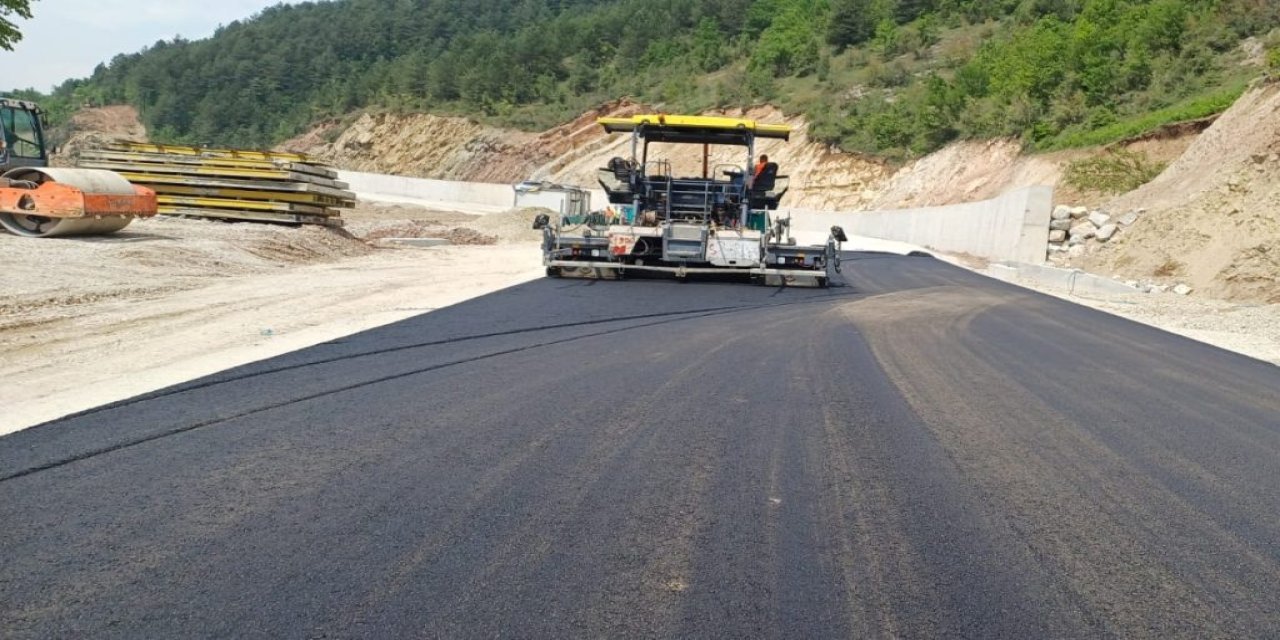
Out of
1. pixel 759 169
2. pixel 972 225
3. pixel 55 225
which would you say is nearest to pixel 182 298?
pixel 55 225

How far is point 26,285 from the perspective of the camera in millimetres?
11008

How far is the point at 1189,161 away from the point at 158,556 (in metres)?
23.1

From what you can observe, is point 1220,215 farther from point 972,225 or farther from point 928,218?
point 928,218

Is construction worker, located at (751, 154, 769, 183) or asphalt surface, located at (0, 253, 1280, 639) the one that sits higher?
construction worker, located at (751, 154, 769, 183)

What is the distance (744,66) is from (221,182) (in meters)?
52.1

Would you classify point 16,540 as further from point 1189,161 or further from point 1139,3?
point 1139,3

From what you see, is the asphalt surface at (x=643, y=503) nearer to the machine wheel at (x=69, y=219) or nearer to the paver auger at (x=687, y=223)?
the paver auger at (x=687, y=223)

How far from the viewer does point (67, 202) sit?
14.9 m

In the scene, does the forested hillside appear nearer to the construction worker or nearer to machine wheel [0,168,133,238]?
the construction worker

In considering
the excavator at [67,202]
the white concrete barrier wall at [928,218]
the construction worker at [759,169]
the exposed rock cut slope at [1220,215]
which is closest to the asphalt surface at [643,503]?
the construction worker at [759,169]

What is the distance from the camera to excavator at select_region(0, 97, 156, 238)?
1495cm

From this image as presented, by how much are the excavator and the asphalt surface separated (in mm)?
9734

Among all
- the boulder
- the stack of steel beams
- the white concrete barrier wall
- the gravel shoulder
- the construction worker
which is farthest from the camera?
the white concrete barrier wall

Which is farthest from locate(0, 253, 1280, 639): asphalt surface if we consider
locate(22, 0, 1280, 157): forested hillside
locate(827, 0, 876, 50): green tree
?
locate(827, 0, 876, 50): green tree
